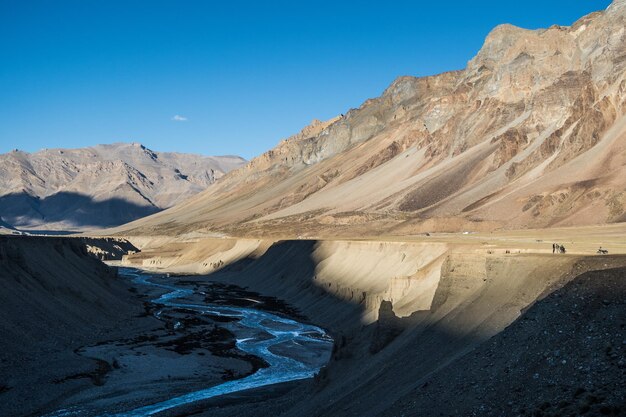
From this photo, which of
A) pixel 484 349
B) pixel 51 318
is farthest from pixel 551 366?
pixel 51 318

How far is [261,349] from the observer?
46.9m

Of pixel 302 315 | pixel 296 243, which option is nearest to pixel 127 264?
pixel 296 243

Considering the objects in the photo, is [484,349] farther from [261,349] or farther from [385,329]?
[261,349]

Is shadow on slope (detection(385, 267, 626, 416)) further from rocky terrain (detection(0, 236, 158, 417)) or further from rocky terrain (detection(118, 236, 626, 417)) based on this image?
rocky terrain (detection(0, 236, 158, 417))

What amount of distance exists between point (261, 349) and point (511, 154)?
9047 cm

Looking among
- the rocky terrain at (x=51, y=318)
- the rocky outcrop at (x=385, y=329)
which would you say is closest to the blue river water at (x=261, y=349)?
the rocky terrain at (x=51, y=318)

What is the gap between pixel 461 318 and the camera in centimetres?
2705

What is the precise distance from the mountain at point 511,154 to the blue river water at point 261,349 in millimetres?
40412

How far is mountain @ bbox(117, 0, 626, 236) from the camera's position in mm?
90625

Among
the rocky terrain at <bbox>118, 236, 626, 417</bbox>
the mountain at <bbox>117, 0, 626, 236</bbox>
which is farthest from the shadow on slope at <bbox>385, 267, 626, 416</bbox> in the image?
the mountain at <bbox>117, 0, 626, 236</bbox>

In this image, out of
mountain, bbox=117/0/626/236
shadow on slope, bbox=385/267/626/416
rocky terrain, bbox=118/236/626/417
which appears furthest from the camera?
mountain, bbox=117/0/626/236

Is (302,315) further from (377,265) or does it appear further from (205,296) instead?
(205,296)

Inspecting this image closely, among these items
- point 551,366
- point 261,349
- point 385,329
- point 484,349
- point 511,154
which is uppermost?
point 511,154

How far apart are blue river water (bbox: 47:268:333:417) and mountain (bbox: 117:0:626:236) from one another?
4041 cm
